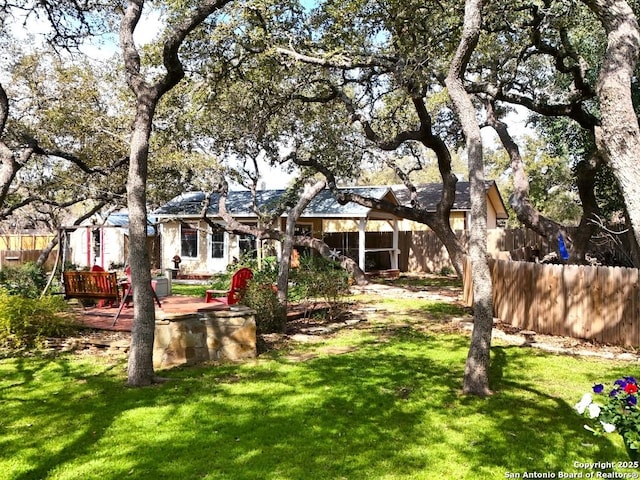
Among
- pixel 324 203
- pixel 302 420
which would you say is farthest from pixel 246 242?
pixel 302 420

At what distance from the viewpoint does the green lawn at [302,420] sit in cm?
437

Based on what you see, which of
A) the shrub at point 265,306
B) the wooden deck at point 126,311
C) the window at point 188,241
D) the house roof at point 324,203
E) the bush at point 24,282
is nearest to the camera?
the wooden deck at point 126,311

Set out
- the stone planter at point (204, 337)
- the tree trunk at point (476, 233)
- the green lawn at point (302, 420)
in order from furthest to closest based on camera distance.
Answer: the stone planter at point (204, 337) < the tree trunk at point (476, 233) < the green lawn at point (302, 420)

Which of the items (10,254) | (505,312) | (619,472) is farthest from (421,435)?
(10,254)

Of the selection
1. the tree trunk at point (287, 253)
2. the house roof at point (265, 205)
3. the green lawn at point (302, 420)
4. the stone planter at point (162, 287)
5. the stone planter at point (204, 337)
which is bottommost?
the green lawn at point (302, 420)

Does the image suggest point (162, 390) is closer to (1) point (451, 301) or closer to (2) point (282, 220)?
(1) point (451, 301)

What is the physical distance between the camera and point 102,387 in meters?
6.62

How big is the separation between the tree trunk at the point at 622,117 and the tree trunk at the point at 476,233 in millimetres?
2407

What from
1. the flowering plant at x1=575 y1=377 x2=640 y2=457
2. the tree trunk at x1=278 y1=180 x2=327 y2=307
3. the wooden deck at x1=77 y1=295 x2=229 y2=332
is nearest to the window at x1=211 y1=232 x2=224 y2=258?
the wooden deck at x1=77 y1=295 x2=229 y2=332

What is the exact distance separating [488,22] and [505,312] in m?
6.48

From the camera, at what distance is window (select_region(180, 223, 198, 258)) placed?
83.5 feet

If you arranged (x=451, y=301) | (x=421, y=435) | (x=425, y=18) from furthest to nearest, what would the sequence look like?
(x=451, y=301) < (x=425, y=18) < (x=421, y=435)

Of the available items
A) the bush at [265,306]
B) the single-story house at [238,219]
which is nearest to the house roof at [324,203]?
the single-story house at [238,219]

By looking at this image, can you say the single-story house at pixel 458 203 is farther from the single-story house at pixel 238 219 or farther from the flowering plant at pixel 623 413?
the flowering plant at pixel 623 413
